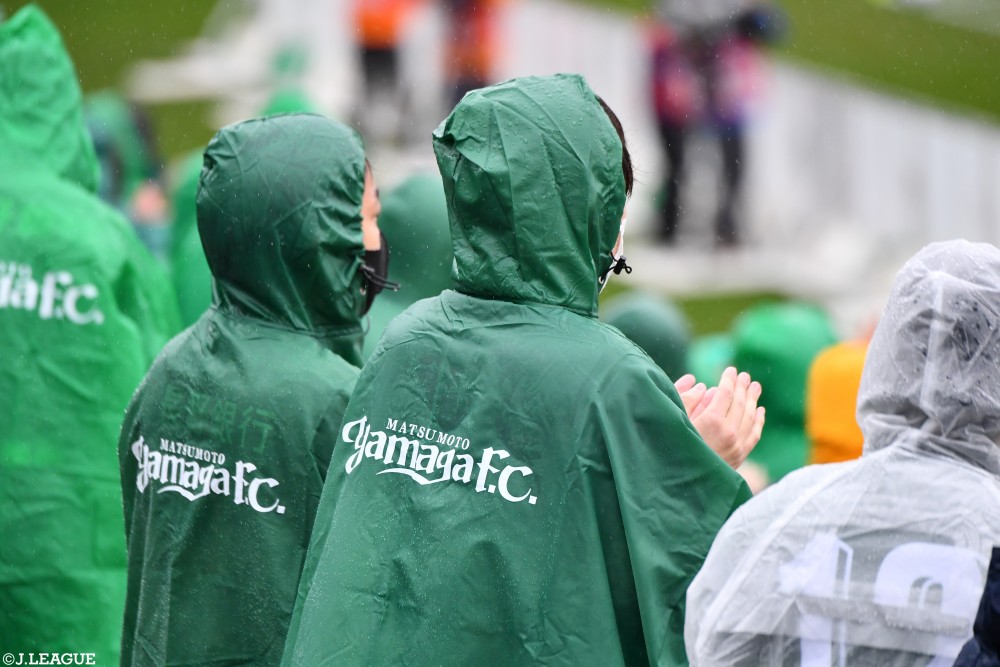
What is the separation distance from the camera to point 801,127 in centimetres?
1858

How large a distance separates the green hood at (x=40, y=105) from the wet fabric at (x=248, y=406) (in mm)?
1564

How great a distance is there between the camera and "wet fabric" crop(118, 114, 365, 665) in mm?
3670

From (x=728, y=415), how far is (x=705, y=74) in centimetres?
1283

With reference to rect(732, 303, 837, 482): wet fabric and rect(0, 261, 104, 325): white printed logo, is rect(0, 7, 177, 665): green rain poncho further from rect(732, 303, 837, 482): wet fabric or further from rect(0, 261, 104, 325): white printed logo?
rect(732, 303, 837, 482): wet fabric

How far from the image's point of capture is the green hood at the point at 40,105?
17.5 feet

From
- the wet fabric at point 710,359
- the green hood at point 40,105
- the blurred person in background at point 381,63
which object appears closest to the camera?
the green hood at point 40,105

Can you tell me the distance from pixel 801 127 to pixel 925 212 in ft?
5.20

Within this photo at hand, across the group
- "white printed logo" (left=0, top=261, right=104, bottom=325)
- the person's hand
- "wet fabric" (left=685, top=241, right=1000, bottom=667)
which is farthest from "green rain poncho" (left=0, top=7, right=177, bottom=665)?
"wet fabric" (left=685, top=241, right=1000, bottom=667)

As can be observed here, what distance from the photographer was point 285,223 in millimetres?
3854

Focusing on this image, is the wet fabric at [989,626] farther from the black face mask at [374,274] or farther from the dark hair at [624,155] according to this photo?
the black face mask at [374,274]

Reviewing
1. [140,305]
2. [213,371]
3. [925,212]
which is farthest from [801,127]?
[213,371]

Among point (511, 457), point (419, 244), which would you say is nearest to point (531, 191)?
point (511, 457)

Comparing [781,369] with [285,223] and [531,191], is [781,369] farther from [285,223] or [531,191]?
[531,191]

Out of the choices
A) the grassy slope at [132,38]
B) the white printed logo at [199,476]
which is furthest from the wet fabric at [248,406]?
the grassy slope at [132,38]
